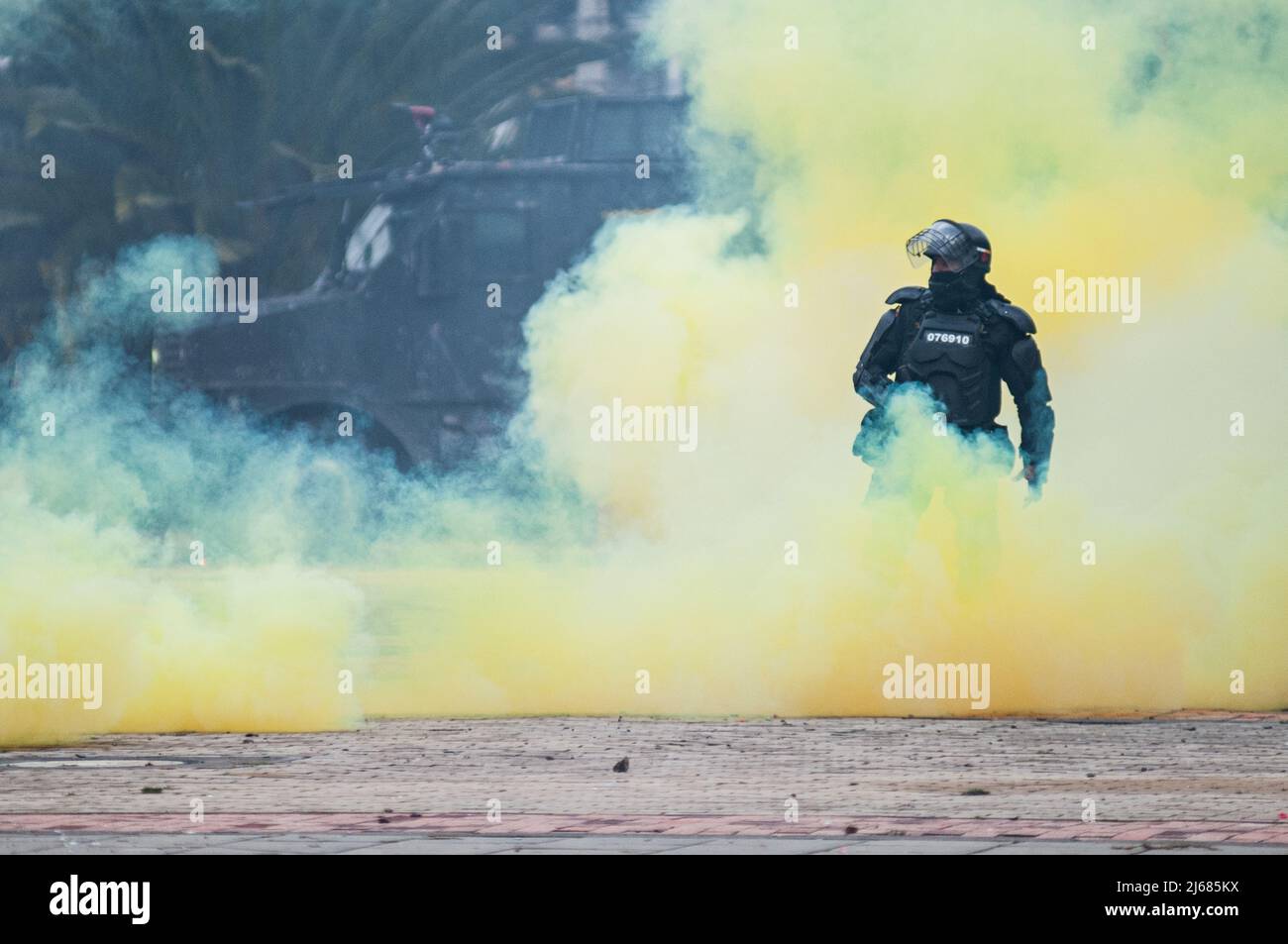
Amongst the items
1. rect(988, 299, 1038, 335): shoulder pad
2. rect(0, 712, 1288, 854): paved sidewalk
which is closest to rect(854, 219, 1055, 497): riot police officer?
rect(988, 299, 1038, 335): shoulder pad

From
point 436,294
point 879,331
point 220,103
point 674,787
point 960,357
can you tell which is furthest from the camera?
point 220,103

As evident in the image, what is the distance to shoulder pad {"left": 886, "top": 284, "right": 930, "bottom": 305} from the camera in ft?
34.5

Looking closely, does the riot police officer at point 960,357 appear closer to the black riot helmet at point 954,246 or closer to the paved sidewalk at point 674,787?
the black riot helmet at point 954,246

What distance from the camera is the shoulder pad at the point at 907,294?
10512 millimetres

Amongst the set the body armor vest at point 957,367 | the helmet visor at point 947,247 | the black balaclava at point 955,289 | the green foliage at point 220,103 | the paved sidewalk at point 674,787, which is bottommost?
the paved sidewalk at point 674,787

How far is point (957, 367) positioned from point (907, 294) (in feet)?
1.40

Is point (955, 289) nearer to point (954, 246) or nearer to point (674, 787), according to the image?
point (954, 246)

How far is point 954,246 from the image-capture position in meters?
10.5

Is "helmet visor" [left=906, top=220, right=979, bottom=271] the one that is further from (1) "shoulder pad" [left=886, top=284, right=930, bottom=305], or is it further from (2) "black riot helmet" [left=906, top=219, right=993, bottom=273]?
(1) "shoulder pad" [left=886, top=284, right=930, bottom=305]

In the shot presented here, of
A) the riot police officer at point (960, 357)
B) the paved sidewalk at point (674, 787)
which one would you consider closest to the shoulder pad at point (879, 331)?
the riot police officer at point (960, 357)

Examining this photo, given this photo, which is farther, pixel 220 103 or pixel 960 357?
pixel 220 103

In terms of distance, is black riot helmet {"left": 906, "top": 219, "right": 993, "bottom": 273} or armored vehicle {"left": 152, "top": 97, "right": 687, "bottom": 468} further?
armored vehicle {"left": 152, "top": 97, "right": 687, "bottom": 468}

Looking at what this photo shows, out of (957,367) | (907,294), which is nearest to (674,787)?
(957,367)

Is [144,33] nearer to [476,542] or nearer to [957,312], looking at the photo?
[476,542]
